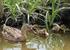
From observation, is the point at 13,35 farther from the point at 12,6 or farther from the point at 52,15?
the point at 52,15

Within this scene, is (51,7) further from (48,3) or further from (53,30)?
(53,30)

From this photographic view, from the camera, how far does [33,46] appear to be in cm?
434

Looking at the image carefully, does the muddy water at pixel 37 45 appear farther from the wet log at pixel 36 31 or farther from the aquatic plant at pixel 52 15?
the aquatic plant at pixel 52 15

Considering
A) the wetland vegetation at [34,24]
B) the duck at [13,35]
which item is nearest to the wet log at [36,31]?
the wetland vegetation at [34,24]

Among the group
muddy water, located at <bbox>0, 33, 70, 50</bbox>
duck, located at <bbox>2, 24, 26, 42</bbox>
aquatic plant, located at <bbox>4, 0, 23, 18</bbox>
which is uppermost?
aquatic plant, located at <bbox>4, 0, 23, 18</bbox>

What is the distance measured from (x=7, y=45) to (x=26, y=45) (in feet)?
1.01

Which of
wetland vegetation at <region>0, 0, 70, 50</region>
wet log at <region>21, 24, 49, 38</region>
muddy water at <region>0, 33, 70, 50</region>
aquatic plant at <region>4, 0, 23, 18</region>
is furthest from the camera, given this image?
aquatic plant at <region>4, 0, 23, 18</region>

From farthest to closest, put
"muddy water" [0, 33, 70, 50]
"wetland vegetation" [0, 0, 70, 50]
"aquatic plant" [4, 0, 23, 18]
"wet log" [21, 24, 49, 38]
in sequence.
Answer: "aquatic plant" [4, 0, 23, 18]
"wet log" [21, 24, 49, 38]
"wetland vegetation" [0, 0, 70, 50]
"muddy water" [0, 33, 70, 50]

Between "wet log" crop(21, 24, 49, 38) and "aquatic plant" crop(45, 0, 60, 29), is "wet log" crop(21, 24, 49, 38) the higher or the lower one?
the lower one

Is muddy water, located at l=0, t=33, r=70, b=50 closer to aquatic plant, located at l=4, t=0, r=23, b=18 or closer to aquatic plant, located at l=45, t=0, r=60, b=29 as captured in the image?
aquatic plant, located at l=45, t=0, r=60, b=29

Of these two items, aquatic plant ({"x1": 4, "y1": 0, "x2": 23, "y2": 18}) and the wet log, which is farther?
aquatic plant ({"x1": 4, "y1": 0, "x2": 23, "y2": 18})

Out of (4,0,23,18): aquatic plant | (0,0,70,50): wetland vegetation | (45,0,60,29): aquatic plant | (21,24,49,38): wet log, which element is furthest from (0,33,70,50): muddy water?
(4,0,23,18): aquatic plant

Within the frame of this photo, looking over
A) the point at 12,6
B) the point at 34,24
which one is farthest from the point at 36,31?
the point at 12,6

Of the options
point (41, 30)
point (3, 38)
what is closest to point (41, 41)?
point (41, 30)
